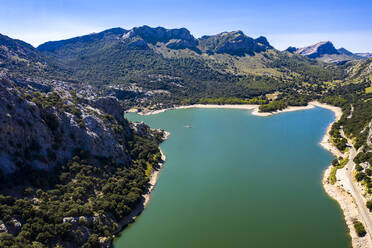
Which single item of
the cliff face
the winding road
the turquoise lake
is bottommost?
the turquoise lake

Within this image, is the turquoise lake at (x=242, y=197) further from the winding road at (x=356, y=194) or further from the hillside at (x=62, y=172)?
the hillside at (x=62, y=172)

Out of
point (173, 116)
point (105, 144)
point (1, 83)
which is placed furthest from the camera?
point (173, 116)

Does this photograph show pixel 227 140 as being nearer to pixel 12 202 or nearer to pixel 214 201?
pixel 214 201

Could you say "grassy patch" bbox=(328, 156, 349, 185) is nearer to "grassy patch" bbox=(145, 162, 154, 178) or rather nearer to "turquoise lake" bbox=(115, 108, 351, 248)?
Result: "turquoise lake" bbox=(115, 108, 351, 248)

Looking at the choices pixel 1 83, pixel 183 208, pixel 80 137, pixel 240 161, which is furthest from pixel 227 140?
pixel 1 83

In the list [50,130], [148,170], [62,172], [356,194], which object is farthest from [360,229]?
[50,130]

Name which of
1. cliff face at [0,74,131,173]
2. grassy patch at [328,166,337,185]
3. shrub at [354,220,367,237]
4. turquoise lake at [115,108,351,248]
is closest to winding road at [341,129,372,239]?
shrub at [354,220,367,237]

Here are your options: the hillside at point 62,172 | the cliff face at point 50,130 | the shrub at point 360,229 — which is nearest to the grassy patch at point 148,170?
the hillside at point 62,172
